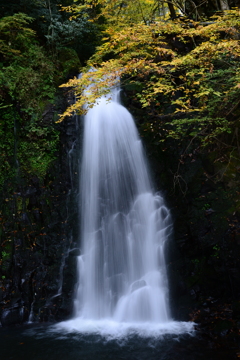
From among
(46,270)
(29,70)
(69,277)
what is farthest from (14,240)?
(29,70)

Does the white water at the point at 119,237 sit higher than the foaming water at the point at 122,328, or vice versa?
the white water at the point at 119,237

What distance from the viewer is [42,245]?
793 cm

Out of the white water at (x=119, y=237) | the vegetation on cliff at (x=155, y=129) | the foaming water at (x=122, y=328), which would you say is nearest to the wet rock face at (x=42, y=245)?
the vegetation on cliff at (x=155, y=129)

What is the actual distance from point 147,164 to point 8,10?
8192 mm

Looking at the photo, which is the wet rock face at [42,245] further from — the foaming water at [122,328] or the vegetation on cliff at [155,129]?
the foaming water at [122,328]

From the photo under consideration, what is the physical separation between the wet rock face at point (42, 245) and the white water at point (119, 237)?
369 millimetres

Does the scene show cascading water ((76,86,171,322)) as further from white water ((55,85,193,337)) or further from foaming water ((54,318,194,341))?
foaming water ((54,318,194,341))

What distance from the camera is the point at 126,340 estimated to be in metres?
5.61

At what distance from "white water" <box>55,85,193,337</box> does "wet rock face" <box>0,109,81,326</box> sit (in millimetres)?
369

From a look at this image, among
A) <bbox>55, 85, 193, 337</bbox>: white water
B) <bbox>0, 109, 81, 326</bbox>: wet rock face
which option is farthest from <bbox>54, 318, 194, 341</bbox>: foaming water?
<bbox>0, 109, 81, 326</bbox>: wet rock face

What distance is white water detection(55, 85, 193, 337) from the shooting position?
21.7 ft

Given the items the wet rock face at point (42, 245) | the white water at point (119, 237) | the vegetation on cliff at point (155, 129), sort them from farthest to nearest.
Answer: the wet rock face at point (42, 245)
the white water at point (119, 237)
the vegetation on cliff at point (155, 129)

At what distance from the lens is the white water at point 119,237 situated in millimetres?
6617

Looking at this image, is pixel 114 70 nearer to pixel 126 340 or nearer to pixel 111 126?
pixel 111 126
